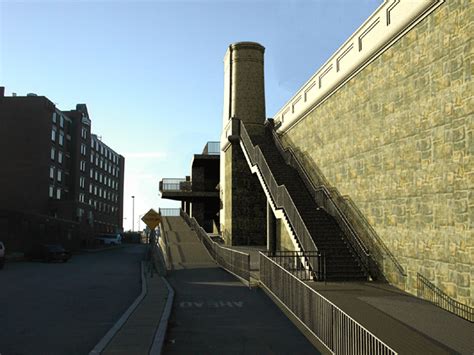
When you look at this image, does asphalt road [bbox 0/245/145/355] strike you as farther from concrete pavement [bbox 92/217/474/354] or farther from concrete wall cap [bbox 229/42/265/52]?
concrete wall cap [bbox 229/42/265/52]

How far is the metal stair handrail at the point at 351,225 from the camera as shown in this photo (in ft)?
52.0

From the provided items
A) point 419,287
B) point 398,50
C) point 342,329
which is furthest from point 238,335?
point 398,50

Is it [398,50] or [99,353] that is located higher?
[398,50]

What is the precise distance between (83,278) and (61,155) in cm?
5485

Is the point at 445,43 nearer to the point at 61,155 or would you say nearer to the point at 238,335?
the point at 238,335

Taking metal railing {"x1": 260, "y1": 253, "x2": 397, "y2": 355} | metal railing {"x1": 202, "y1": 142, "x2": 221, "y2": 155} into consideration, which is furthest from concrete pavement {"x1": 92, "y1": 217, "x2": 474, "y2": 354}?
metal railing {"x1": 202, "y1": 142, "x2": 221, "y2": 155}

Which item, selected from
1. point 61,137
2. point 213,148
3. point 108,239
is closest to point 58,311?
point 213,148

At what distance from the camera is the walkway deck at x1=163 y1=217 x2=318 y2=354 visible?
29.1 ft

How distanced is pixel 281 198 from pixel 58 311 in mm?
10692

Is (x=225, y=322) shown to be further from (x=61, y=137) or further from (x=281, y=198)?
(x=61, y=137)

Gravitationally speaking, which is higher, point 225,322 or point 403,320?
point 403,320

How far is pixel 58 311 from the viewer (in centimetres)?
1294

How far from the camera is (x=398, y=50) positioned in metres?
14.9

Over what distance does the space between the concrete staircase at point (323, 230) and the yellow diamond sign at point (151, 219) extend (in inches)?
243
